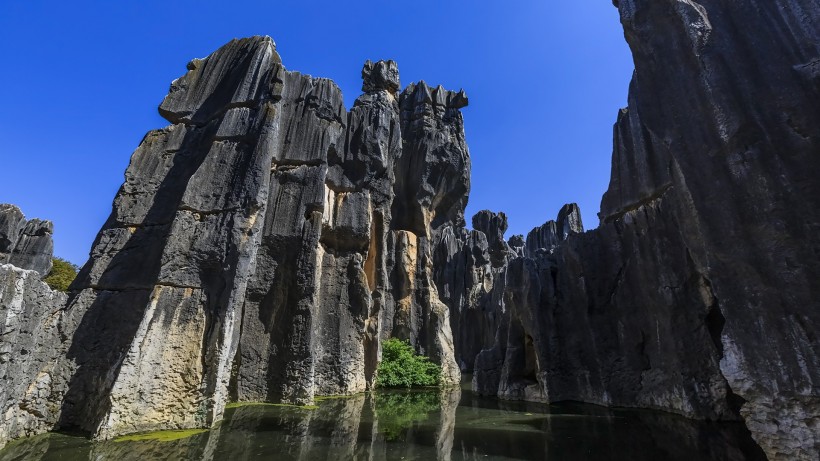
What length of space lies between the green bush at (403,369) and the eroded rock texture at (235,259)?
12.4 ft

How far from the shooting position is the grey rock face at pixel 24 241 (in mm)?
26812

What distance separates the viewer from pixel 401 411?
12.0 metres

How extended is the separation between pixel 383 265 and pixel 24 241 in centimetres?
2679

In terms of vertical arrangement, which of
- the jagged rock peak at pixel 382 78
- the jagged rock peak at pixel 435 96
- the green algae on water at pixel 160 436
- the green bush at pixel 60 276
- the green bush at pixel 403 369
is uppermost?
the jagged rock peak at pixel 435 96

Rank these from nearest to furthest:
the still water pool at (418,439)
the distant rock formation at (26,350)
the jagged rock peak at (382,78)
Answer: the distant rock formation at (26,350)
the still water pool at (418,439)
the jagged rock peak at (382,78)

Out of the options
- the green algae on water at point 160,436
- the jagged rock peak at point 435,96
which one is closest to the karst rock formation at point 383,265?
the green algae on water at point 160,436

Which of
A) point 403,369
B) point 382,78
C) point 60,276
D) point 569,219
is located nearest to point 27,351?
point 403,369

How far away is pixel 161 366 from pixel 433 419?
21.1 ft

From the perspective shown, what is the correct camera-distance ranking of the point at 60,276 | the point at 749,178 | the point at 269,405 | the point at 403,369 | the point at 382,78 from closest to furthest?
the point at 749,178, the point at 269,405, the point at 403,369, the point at 382,78, the point at 60,276

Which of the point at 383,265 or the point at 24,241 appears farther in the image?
the point at 24,241

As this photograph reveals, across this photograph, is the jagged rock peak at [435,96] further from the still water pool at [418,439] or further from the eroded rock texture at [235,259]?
the still water pool at [418,439]

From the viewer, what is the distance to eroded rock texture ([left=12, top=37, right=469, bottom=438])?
8.62 m

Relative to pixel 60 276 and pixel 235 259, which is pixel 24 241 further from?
pixel 235 259

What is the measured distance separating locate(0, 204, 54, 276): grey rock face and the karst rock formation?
23.8 meters
